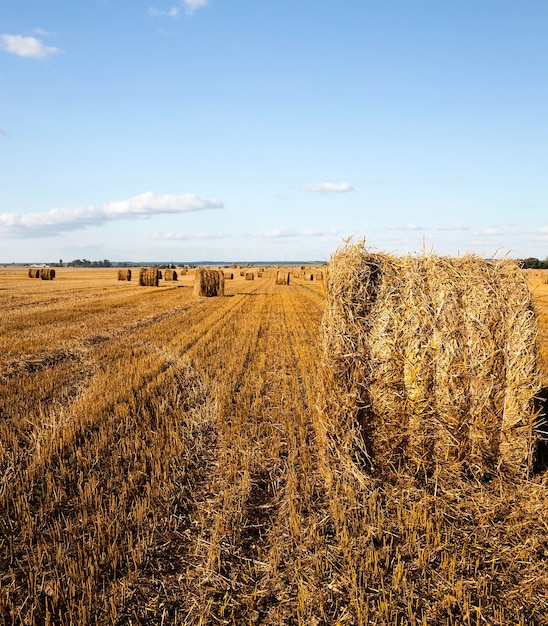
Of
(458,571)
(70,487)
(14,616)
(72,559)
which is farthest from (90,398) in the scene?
(458,571)

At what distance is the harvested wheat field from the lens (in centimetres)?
330

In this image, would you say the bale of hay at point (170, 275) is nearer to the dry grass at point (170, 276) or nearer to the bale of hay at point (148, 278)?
the dry grass at point (170, 276)

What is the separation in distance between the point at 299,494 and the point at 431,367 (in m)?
2.00

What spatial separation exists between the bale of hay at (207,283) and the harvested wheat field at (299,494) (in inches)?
745

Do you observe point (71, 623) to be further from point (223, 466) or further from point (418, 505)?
point (418, 505)

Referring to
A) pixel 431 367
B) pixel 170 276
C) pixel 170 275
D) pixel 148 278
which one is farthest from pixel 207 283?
pixel 431 367

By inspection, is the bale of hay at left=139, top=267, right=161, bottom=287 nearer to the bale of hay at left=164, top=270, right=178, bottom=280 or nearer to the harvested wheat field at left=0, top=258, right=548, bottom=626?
the bale of hay at left=164, top=270, right=178, bottom=280

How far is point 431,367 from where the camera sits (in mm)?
5086

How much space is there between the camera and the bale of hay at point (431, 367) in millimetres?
4953

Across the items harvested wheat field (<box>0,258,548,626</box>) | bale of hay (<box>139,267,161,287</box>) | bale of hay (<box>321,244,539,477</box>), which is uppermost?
bale of hay (<box>139,267,161,287</box>)

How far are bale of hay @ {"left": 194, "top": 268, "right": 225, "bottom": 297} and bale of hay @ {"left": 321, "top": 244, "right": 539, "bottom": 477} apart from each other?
22.0m

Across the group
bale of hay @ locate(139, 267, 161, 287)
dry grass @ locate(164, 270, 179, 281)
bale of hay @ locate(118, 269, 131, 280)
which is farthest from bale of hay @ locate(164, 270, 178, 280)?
bale of hay @ locate(139, 267, 161, 287)

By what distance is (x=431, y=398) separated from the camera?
5043 mm

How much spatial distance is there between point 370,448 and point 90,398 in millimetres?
4734
